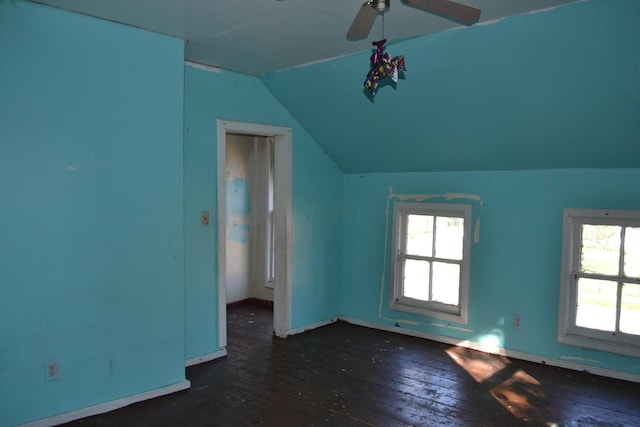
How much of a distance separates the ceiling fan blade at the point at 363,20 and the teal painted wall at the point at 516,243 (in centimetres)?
240

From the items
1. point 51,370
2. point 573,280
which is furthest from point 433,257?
point 51,370

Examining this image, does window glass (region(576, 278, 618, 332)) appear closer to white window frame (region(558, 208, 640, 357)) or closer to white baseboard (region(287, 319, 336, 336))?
white window frame (region(558, 208, 640, 357))

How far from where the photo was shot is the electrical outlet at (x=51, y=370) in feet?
9.34

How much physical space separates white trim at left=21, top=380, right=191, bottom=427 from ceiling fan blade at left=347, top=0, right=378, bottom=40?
2.74 metres

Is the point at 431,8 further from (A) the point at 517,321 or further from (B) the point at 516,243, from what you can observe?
(A) the point at 517,321

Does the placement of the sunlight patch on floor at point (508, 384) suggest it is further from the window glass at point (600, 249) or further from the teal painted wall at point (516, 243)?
the window glass at point (600, 249)

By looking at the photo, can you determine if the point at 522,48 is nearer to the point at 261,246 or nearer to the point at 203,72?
the point at 203,72

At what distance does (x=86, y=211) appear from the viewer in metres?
2.99

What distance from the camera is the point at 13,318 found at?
2.73 metres

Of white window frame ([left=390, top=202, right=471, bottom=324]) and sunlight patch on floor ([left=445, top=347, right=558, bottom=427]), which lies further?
white window frame ([left=390, top=202, right=471, bottom=324])

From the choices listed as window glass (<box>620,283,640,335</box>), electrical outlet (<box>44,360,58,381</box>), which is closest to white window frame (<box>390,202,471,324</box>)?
window glass (<box>620,283,640,335</box>)

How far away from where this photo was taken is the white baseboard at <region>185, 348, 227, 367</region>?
391 centimetres

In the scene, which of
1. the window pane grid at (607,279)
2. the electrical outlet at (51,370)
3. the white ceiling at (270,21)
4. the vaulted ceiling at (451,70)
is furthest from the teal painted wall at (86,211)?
the window pane grid at (607,279)

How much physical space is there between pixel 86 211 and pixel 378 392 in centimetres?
242
